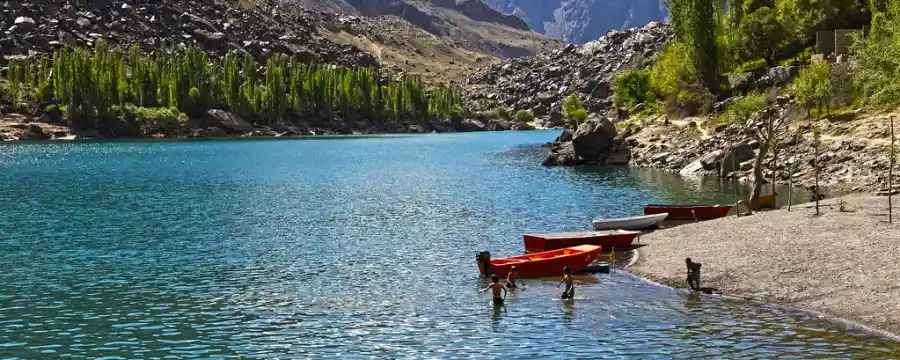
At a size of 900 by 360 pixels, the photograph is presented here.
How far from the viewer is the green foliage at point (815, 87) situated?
111 m

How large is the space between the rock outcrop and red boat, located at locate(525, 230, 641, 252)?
8169cm

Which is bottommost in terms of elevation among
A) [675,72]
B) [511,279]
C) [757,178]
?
[511,279]

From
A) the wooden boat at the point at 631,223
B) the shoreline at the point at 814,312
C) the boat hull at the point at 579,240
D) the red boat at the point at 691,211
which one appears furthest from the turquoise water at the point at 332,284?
the red boat at the point at 691,211

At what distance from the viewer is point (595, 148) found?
5458 inches

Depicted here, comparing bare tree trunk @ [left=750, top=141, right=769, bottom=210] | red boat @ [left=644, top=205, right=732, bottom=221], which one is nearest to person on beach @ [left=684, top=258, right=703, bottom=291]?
bare tree trunk @ [left=750, top=141, right=769, bottom=210]

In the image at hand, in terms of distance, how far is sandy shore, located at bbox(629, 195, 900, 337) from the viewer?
125 feet

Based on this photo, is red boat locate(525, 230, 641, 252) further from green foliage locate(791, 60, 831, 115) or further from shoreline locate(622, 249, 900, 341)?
green foliage locate(791, 60, 831, 115)

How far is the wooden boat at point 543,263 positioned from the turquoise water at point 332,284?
4.60 feet

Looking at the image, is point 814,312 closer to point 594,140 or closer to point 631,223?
point 631,223

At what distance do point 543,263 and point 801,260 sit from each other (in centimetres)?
1334

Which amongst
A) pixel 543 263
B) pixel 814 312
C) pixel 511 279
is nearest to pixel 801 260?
pixel 814 312

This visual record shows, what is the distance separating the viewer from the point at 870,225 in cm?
5234

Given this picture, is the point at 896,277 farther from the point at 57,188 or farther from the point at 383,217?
the point at 57,188

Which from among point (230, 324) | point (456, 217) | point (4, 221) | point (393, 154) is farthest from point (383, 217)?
point (393, 154)
